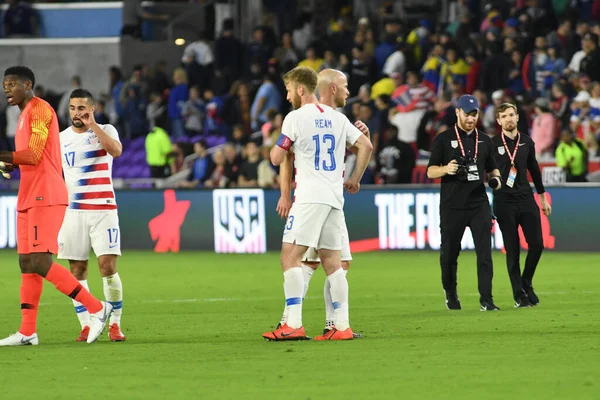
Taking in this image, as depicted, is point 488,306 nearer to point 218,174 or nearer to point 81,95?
point 81,95

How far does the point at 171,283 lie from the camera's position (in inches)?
685

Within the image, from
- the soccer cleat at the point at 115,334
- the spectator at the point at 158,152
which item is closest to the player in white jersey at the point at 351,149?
the soccer cleat at the point at 115,334

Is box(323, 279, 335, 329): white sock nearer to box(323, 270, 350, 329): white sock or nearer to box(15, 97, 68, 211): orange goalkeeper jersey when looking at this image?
box(323, 270, 350, 329): white sock

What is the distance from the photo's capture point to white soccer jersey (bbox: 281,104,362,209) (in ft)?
33.5

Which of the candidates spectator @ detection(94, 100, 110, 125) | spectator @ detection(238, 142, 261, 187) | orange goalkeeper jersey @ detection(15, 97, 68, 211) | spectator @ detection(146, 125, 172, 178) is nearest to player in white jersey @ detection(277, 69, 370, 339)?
orange goalkeeper jersey @ detection(15, 97, 68, 211)

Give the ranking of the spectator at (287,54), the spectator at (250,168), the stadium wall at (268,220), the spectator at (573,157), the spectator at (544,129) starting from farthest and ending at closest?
1. the spectator at (287,54)
2. the spectator at (250,168)
3. the spectator at (544,129)
4. the spectator at (573,157)
5. the stadium wall at (268,220)

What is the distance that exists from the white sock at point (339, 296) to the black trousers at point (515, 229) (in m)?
3.65

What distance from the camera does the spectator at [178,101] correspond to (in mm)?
29922

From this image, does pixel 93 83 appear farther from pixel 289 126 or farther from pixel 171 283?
pixel 289 126

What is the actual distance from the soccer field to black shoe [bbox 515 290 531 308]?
174 millimetres

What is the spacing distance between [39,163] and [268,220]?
1283 cm

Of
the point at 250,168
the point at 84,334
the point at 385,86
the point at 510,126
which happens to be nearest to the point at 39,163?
the point at 84,334

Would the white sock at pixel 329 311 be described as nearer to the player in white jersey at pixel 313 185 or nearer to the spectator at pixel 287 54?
the player in white jersey at pixel 313 185

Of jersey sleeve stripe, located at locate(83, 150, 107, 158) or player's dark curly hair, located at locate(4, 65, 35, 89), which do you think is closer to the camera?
player's dark curly hair, located at locate(4, 65, 35, 89)
